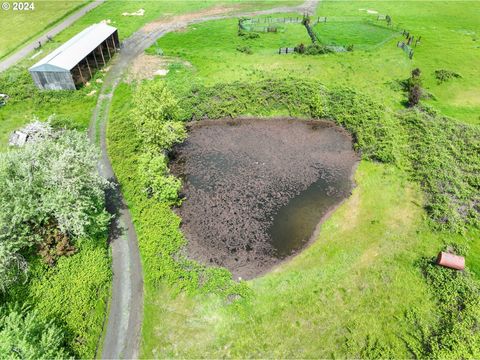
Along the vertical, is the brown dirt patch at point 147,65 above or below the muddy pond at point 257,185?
above

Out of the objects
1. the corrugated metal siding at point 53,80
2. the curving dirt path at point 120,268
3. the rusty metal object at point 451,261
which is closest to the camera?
the curving dirt path at point 120,268

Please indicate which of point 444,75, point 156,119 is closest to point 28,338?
point 156,119

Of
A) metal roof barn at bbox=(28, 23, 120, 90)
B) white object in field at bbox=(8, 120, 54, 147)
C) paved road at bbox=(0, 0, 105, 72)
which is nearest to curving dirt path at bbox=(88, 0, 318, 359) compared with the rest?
metal roof barn at bbox=(28, 23, 120, 90)

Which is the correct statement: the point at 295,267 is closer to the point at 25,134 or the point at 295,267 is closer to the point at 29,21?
the point at 25,134

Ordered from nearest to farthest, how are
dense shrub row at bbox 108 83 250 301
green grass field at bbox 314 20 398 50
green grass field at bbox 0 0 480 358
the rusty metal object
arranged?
green grass field at bbox 0 0 480 358
the rusty metal object
dense shrub row at bbox 108 83 250 301
green grass field at bbox 314 20 398 50

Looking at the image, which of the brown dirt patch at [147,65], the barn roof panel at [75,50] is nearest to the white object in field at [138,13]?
the barn roof panel at [75,50]

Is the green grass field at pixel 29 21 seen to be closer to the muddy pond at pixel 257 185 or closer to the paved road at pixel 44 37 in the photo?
the paved road at pixel 44 37

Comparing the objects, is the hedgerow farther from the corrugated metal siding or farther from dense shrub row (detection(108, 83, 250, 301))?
A: the corrugated metal siding
